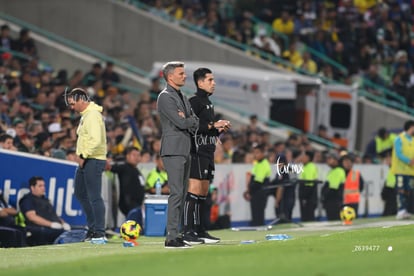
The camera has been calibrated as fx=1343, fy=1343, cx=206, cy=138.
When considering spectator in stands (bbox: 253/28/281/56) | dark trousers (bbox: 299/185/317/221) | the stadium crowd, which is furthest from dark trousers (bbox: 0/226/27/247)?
spectator in stands (bbox: 253/28/281/56)

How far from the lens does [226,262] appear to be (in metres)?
13.2

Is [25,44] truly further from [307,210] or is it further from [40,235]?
[40,235]

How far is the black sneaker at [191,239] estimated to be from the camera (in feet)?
54.1

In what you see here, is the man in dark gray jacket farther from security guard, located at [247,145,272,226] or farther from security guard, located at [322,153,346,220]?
security guard, located at [322,153,346,220]

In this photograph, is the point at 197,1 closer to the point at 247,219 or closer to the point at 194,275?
the point at 247,219

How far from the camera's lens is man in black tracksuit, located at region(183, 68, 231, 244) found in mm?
16609

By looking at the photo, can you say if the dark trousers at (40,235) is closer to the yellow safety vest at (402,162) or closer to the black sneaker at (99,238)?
the black sneaker at (99,238)

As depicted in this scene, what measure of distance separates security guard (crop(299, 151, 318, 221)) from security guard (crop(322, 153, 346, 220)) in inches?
10.9

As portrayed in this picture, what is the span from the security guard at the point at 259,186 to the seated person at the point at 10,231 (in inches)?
267

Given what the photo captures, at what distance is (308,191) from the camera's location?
2653cm

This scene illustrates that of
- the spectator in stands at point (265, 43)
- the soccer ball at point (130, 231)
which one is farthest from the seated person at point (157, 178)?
the spectator in stands at point (265, 43)

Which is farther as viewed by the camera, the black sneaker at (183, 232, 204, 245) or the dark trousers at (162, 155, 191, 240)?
the black sneaker at (183, 232, 204, 245)

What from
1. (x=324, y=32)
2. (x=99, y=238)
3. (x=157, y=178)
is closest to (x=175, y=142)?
(x=99, y=238)

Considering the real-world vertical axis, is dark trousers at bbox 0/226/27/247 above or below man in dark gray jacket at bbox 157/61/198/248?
below
